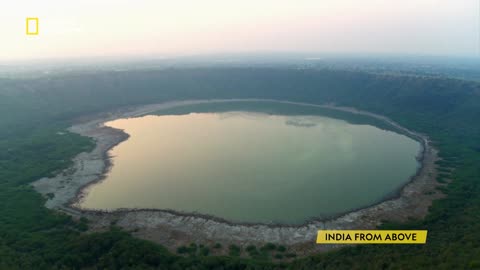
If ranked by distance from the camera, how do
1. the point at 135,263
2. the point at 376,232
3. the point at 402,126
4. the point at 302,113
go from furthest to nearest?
the point at 302,113
the point at 402,126
the point at 376,232
the point at 135,263

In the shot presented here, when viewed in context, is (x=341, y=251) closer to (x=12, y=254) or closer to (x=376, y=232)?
(x=376, y=232)

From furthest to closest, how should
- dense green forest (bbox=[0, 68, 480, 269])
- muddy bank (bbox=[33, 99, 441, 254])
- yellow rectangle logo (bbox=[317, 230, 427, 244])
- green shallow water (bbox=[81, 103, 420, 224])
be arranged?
green shallow water (bbox=[81, 103, 420, 224]), muddy bank (bbox=[33, 99, 441, 254]), yellow rectangle logo (bbox=[317, 230, 427, 244]), dense green forest (bbox=[0, 68, 480, 269])

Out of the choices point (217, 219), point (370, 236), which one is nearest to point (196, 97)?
point (217, 219)

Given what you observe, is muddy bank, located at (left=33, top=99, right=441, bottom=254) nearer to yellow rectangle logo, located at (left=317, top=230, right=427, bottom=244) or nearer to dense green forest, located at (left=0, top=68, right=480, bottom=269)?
yellow rectangle logo, located at (left=317, top=230, right=427, bottom=244)

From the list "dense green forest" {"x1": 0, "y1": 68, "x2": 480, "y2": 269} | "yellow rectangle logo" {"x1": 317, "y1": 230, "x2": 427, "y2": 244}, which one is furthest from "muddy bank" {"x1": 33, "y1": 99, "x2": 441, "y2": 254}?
"dense green forest" {"x1": 0, "y1": 68, "x2": 480, "y2": 269}

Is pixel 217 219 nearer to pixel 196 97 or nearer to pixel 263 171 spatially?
pixel 263 171

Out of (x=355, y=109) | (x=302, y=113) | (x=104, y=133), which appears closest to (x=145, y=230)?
(x=104, y=133)
